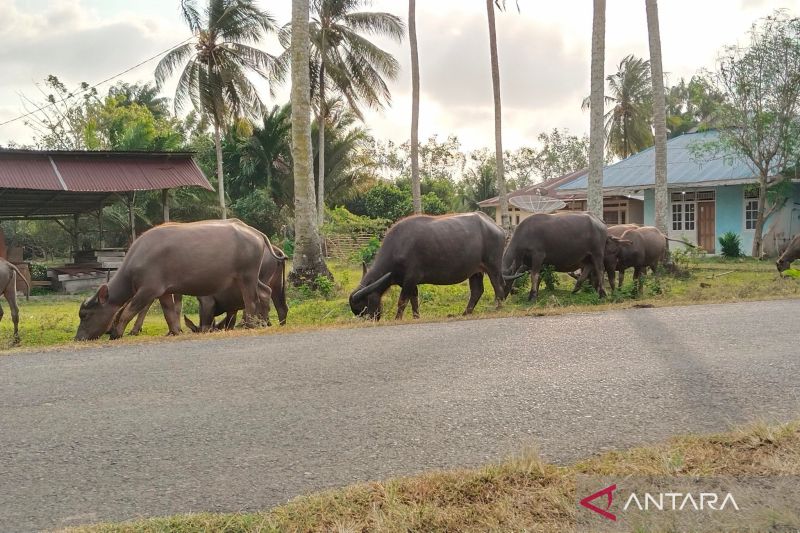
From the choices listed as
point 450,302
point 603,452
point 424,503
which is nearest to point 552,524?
point 424,503

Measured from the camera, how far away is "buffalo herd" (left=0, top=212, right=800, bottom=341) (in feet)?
31.5

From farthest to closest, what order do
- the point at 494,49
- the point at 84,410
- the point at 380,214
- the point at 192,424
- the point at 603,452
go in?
the point at 380,214
the point at 494,49
the point at 84,410
the point at 192,424
the point at 603,452

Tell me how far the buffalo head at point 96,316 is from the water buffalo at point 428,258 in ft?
11.3

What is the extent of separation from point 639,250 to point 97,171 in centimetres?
1476

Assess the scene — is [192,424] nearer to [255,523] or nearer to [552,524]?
[255,523]

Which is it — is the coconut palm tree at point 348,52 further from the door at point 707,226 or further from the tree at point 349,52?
the door at point 707,226

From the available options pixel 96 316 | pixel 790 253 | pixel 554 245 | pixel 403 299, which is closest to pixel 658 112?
pixel 790 253

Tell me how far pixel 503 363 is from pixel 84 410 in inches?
128

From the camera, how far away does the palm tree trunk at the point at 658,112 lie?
18.2 m

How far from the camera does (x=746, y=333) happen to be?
7367mm

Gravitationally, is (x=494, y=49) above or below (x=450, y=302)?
above

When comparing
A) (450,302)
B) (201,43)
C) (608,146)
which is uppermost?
(201,43)

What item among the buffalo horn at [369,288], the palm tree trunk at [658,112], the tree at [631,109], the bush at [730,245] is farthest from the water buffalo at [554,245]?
the tree at [631,109]

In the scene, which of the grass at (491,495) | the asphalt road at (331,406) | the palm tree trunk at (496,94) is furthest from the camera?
the palm tree trunk at (496,94)
